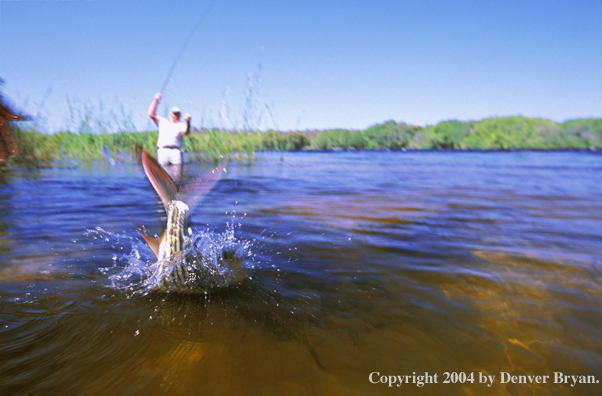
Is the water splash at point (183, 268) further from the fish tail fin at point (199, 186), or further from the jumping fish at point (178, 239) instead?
the fish tail fin at point (199, 186)

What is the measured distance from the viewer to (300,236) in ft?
15.1

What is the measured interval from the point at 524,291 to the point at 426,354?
1.45 metres

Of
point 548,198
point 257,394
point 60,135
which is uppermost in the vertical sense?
point 60,135

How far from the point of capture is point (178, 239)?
121 inches

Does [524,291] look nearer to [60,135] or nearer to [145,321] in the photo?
[145,321]

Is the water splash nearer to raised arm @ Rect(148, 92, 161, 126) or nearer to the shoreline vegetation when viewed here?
the shoreline vegetation

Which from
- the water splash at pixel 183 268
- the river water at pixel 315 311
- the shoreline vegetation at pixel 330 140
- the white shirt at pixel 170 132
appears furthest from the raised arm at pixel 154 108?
the water splash at pixel 183 268

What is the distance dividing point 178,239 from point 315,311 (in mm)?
1461

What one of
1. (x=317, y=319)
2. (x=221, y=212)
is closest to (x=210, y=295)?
(x=317, y=319)

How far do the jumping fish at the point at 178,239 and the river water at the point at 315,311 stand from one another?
0.57 feet

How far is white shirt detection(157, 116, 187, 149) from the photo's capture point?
9352 millimetres

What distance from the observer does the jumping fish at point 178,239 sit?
2844 mm

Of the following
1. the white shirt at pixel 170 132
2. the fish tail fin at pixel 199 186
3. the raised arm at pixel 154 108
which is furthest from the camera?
the white shirt at pixel 170 132

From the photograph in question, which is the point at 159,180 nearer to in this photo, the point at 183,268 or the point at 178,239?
the point at 178,239
